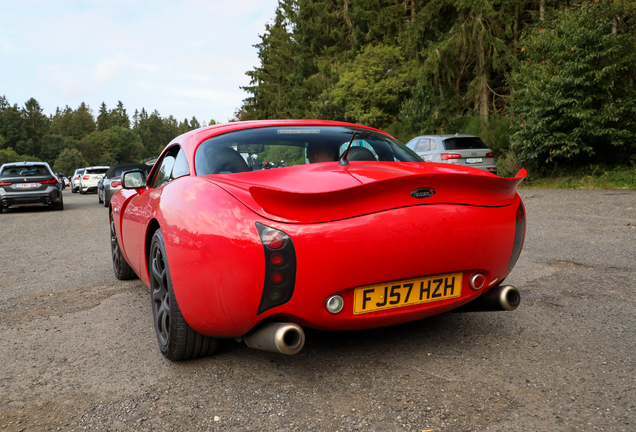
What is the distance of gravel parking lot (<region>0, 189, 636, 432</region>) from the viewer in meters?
2.33

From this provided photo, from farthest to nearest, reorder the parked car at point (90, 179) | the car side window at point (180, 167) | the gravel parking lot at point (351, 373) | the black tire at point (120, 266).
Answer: the parked car at point (90, 179), the black tire at point (120, 266), the car side window at point (180, 167), the gravel parking lot at point (351, 373)

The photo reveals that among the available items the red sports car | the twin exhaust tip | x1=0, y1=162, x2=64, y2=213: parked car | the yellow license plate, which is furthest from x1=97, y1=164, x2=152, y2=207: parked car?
the yellow license plate

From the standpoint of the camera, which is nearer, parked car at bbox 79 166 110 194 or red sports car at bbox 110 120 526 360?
red sports car at bbox 110 120 526 360

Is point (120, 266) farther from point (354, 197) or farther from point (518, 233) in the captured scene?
point (518, 233)

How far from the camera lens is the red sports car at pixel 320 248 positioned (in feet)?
8.04

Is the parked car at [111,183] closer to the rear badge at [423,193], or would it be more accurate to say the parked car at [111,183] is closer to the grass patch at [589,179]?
the grass patch at [589,179]

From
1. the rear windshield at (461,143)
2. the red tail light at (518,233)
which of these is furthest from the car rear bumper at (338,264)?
the rear windshield at (461,143)

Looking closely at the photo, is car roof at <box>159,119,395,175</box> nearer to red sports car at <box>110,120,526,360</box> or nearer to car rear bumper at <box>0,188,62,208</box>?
red sports car at <box>110,120,526,360</box>

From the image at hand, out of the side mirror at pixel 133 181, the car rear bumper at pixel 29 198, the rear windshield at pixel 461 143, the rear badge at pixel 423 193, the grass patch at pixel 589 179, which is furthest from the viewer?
the car rear bumper at pixel 29 198

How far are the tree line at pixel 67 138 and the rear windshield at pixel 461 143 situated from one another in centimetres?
10101

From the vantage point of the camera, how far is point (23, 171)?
16438 millimetres

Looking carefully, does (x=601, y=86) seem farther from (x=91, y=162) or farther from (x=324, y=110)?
(x=91, y=162)

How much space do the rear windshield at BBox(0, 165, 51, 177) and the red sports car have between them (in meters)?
15.3

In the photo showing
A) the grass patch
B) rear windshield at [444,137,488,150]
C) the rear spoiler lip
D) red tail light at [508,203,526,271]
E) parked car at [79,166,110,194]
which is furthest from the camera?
parked car at [79,166,110,194]
